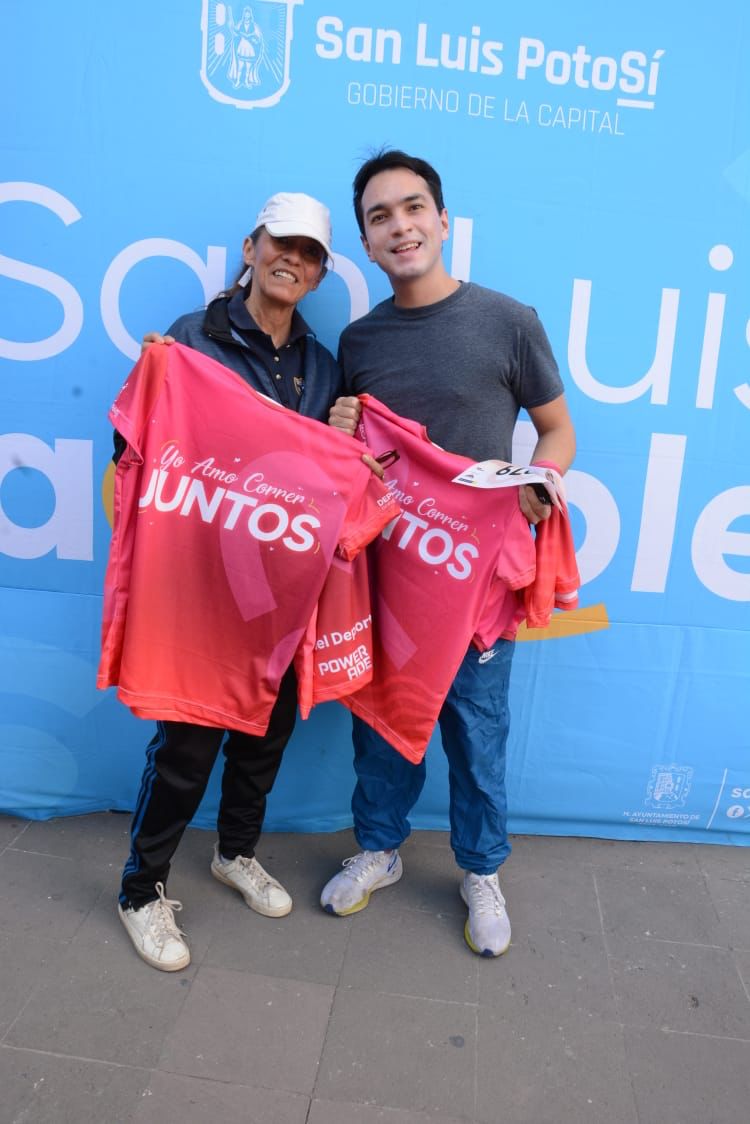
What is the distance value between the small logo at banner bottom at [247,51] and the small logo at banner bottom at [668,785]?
84.5 inches

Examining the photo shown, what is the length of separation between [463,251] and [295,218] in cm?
57

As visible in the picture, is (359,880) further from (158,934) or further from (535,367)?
(535,367)

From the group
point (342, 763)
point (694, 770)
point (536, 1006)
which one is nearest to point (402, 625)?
point (342, 763)

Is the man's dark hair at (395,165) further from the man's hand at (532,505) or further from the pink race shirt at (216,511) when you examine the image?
the man's hand at (532,505)

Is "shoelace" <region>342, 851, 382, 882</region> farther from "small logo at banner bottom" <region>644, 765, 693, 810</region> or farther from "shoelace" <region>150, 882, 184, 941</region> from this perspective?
"small logo at banner bottom" <region>644, 765, 693, 810</region>

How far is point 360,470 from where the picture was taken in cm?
178

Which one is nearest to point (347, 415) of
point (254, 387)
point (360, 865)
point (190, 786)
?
point (254, 387)

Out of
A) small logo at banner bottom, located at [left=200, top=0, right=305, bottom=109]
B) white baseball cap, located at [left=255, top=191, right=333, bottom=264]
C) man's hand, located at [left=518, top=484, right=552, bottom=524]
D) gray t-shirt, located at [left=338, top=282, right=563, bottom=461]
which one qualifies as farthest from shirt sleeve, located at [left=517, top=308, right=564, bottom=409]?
small logo at banner bottom, located at [left=200, top=0, right=305, bottom=109]

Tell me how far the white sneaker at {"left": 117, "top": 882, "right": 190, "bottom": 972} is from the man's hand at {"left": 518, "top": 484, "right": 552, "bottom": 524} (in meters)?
1.24

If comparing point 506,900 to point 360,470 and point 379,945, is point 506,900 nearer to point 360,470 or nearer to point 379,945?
point 379,945

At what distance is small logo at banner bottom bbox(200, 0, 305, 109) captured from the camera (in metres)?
2.02

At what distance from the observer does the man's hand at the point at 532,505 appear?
1.77 m

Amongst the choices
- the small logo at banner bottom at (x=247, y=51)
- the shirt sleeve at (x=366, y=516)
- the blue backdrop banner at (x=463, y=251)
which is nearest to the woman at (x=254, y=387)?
the shirt sleeve at (x=366, y=516)

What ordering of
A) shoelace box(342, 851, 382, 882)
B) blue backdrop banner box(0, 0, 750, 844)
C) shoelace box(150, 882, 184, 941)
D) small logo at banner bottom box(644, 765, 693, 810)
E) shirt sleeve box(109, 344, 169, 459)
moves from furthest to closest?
small logo at banner bottom box(644, 765, 693, 810) < shoelace box(342, 851, 382, 882) < blue backdrop banner box(0, 0, 750, 844) < shoelace box(150, 882, 184, 941) < shirt sleeve box(109, 344, 169, 459)
